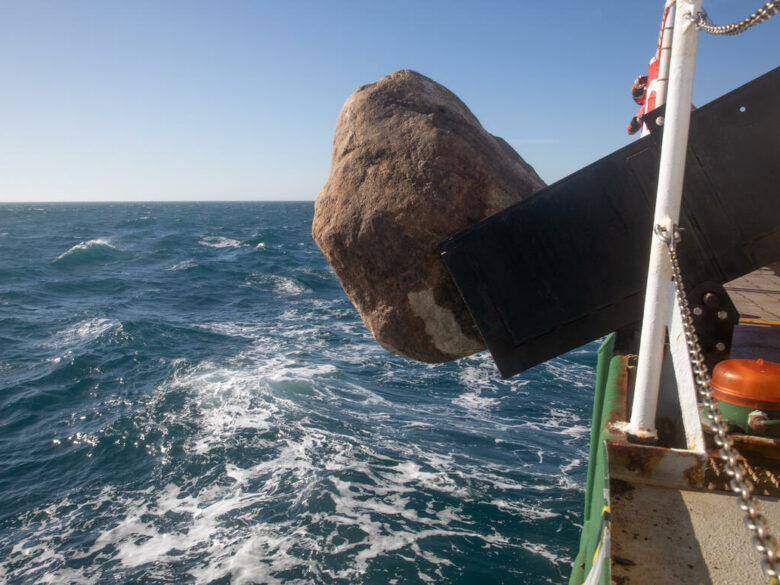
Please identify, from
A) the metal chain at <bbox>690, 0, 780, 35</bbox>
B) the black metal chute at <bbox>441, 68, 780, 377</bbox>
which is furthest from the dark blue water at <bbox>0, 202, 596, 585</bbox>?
the metal chain at <bbox>690, 0, 780, 35</bbox>

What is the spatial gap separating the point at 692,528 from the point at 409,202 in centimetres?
231

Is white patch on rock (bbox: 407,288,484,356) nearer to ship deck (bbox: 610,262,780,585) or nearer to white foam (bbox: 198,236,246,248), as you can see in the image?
ship deck (bbox: 610,262,780,585)

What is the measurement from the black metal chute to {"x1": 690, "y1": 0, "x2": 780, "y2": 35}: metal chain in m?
1.09

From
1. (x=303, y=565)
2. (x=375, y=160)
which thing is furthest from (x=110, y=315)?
(x=375, y=160)

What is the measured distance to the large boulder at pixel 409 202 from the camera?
11.5 feet

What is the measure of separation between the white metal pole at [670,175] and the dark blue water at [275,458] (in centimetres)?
462

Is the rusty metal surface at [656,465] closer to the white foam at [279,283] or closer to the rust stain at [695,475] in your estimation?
the rust stain at [695,475]

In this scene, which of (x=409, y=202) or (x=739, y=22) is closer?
(x=739, y=22)

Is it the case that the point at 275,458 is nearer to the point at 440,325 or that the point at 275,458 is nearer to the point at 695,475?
the point at 440,325

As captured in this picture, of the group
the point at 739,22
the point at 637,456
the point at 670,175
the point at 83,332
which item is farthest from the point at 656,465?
the point at 83,332

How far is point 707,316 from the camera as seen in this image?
3.19m

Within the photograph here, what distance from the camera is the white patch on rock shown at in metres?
3.61

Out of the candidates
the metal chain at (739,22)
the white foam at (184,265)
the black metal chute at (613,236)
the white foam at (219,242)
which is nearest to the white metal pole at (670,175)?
the metal chain at (739,22)

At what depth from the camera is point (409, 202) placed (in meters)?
3.51
